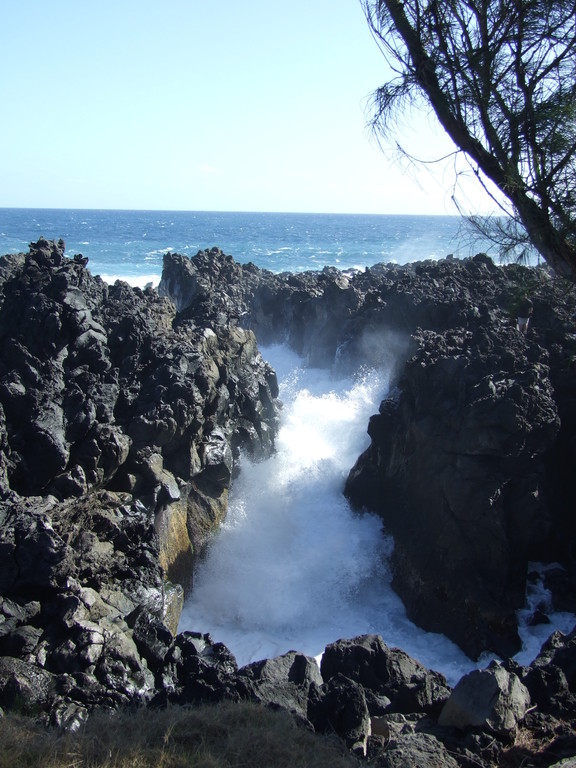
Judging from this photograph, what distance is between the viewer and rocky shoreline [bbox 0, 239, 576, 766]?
7.66 meters

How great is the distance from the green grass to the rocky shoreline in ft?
2.01

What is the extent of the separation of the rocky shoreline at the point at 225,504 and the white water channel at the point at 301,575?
0.43m

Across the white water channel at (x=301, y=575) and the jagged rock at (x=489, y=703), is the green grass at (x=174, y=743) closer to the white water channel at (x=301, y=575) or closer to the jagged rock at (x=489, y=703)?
the jagged rock at (x=489, y=703)

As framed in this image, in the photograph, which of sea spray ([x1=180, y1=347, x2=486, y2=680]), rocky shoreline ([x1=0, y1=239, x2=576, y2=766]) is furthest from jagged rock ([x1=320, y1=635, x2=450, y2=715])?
sea spray ([x1=180, y1=347, x2=486, y2=680])

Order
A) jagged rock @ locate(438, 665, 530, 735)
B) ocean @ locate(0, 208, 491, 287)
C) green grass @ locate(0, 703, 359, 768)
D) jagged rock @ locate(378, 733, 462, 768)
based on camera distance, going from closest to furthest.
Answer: green grass @ locate(0, 703, 359, 768), jagged rock @ locate(378, 733, 462, 768), jagged rock @ locate(438, 665, 530, 735), ocean @ locate(0, 208, 491, 287)

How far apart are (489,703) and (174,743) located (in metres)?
3.52

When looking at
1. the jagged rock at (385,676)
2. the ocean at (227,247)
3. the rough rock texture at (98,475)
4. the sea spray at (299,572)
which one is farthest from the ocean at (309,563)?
the ocean at (227,247)

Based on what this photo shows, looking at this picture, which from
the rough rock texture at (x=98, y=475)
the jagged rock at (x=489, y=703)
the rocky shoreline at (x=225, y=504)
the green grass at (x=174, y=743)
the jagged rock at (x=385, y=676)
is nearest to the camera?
the green grass at (x=174, y=743)

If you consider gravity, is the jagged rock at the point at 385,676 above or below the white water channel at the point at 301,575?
above

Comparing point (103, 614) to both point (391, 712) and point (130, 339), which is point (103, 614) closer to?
point (391, 712)

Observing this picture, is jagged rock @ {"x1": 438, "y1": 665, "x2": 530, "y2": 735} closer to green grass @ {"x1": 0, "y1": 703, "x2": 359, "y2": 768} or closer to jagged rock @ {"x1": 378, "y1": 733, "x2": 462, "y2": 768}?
jagged rock @ {"x1": 378, "y1": 733, "x2": 462, "y2": 768}

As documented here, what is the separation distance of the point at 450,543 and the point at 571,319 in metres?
6.32

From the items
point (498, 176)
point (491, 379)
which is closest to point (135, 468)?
point (491, 379)

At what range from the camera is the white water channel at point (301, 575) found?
12.8 m
